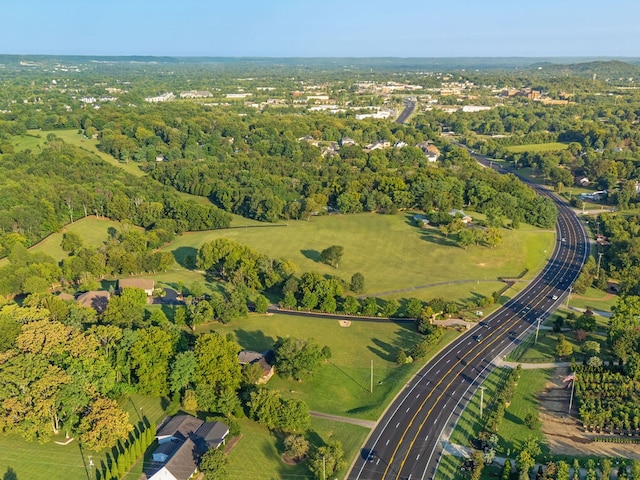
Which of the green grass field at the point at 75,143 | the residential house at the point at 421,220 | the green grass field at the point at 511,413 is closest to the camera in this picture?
the green grass field at the point at 511,413

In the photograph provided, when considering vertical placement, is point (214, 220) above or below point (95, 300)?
above

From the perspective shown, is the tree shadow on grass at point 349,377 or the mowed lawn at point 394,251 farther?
the mowed lawn at point 394,251

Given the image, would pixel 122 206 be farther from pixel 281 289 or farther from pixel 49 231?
pixel 281 289

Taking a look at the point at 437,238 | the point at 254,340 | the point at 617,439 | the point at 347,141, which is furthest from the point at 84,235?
the point at 347,141

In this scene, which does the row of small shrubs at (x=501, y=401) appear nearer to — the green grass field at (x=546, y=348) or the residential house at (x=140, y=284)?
the green grass field at (x=546, y=348)

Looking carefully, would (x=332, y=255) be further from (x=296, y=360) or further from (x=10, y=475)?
(x=10, y=475)

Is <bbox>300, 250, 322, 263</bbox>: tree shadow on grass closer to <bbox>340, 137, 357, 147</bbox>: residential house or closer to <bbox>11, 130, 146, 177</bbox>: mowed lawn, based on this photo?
<bbox>11, 130, 146, 177</bbox>: mowed lawn

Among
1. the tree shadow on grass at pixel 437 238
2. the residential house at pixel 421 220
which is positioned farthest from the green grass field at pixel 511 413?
the residential house at pixel 421 220
